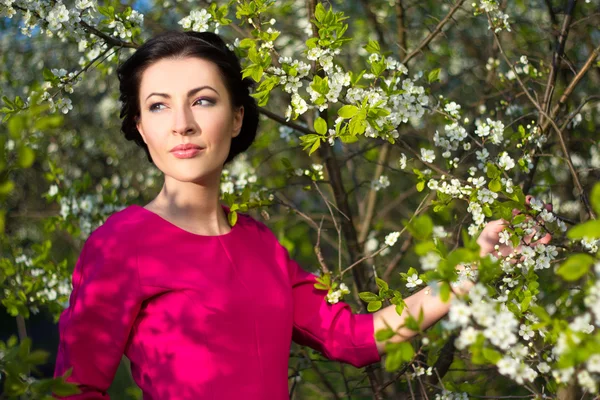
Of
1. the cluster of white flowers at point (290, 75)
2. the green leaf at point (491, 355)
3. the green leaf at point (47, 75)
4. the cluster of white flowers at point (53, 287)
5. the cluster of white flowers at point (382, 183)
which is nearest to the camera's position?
the green leaf at point (491, 355)

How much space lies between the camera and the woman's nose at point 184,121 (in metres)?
2.23

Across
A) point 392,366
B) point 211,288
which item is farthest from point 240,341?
point 392,366

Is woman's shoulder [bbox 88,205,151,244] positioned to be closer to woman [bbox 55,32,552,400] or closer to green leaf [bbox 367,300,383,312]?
woman [bbox 55,32,552,400]

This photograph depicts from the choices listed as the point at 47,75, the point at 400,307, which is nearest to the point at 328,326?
the point at 400,307

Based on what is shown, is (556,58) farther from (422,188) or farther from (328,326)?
(328,326)

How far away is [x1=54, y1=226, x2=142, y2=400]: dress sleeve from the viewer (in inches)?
81.7

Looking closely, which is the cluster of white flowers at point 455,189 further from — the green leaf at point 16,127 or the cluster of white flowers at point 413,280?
the green leaf at point 16,127

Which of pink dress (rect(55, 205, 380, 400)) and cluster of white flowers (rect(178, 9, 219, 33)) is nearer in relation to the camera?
pink dress (rect(55, 205, 380, 400))

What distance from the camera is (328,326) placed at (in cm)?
247

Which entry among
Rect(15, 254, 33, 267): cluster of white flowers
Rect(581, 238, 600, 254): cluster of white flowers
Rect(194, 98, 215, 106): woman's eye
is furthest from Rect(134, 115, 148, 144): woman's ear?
Rect(581, 238, 600, 254): cluster of white flowers

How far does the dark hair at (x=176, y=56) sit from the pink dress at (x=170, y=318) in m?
0.36

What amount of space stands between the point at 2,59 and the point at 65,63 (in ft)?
2.77

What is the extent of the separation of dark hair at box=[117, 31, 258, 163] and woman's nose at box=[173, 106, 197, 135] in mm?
198

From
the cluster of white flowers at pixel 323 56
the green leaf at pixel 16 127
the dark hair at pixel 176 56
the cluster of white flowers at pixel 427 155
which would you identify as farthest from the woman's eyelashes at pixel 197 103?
the green leaf at pixel 16 127
